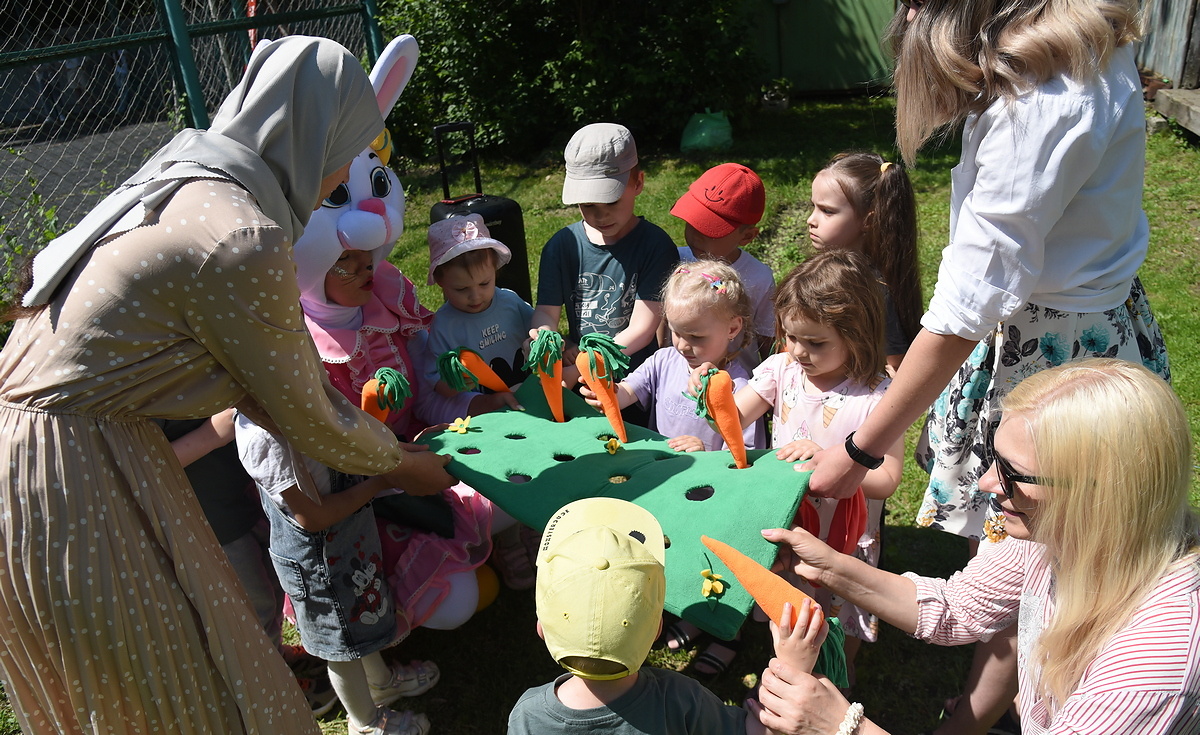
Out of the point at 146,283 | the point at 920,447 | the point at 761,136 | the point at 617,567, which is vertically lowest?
the point at 761,136

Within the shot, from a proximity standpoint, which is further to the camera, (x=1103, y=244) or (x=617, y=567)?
(x=1103, y=244)

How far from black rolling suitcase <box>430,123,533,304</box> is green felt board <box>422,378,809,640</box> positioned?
145cm

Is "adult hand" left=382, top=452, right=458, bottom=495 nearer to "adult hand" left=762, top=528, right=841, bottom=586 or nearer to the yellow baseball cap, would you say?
the yellow baseball cap

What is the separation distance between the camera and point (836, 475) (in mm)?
2039

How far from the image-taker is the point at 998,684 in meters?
2.22

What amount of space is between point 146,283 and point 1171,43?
937 cm

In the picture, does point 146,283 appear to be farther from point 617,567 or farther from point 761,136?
point 761,136

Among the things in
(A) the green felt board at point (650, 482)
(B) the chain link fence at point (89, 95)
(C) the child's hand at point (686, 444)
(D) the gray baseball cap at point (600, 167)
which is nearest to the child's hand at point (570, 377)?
(A) the green felt board at point (650, 482)

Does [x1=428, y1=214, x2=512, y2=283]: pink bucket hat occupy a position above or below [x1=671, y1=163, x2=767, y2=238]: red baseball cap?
above

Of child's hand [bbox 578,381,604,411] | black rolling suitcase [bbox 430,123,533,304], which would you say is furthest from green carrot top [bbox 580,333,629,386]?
black rolling suitcase [bbox 430,123,533,304]

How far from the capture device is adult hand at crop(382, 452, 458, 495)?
2.25m

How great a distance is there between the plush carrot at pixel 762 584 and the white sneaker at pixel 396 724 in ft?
4.39

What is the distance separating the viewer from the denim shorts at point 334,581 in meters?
2.34

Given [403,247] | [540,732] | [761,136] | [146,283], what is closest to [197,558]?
[146,283]
